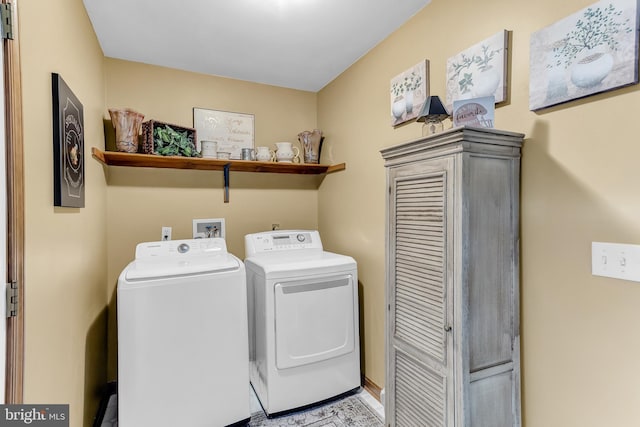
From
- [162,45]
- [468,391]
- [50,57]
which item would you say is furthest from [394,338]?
[162,45]

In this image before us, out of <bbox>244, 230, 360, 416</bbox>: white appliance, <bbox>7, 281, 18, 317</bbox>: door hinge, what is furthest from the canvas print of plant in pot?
<bbox>7, 281, 18, 317</bbox>: door hinge

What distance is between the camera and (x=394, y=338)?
1.61 meters

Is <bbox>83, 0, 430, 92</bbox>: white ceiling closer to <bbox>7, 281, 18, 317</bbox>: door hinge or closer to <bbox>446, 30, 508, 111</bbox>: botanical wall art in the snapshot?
<bbox>446, 30, 508, 111</bbox>: botanical wall art

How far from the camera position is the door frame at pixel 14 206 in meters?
0.94

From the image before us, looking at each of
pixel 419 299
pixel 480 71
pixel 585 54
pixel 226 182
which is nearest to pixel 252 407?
pixel 419 299

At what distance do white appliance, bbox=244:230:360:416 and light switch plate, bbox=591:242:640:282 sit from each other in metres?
1.39

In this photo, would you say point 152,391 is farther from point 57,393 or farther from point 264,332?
point 264,332

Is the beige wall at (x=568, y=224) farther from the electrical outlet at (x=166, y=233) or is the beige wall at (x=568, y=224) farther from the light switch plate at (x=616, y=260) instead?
the electrical outlet at (x=166, y=233)

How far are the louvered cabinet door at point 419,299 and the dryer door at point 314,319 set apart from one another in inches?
24.2

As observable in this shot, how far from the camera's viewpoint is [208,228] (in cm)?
270

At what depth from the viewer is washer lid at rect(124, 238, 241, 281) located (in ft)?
5.94

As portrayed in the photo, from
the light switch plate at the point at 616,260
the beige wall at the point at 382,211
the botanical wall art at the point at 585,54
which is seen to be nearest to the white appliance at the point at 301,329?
the beige wall at the point at 382,211

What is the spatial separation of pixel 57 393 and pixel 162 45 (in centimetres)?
212

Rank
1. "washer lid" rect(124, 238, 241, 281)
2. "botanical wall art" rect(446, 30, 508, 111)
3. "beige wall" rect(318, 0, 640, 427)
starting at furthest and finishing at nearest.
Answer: "washer lid" rect(124, 238, 241, 281) < "botanical wall art" rect(446, 30, 508, 111) < "beige wall" rect(318, 0, 640, 427)
